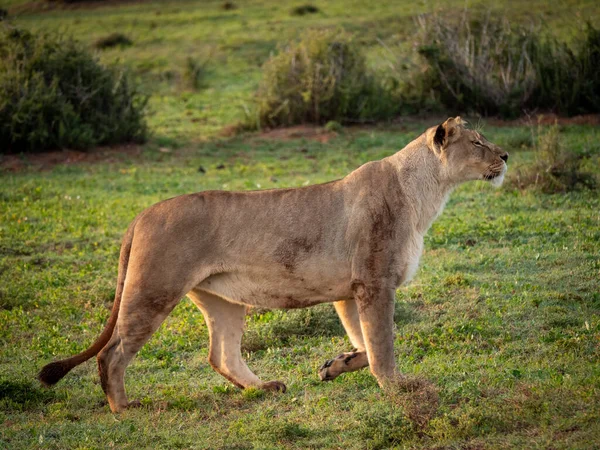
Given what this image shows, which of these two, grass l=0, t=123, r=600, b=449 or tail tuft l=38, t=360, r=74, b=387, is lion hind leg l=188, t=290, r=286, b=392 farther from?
tail tuft l=38, t=360, r=74, b=387

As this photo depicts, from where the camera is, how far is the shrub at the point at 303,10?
30.6 metres

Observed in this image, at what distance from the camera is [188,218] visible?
6188 millimetres

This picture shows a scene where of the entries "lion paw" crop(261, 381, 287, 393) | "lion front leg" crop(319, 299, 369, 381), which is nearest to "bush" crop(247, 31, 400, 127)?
"lion paw" crop(261, 381, 287, 393)

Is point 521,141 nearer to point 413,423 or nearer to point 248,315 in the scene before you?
point 248,315

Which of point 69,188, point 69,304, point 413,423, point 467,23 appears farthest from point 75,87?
point 413,423

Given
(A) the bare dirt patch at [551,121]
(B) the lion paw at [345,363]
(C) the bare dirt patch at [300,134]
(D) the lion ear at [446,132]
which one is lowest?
(C) the bare dirt patch at [300,134]

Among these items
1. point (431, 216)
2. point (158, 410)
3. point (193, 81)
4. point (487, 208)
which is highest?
point (431, 216)

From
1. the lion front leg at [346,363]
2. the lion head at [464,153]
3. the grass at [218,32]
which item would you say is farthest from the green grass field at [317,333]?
the grass at [218,32]

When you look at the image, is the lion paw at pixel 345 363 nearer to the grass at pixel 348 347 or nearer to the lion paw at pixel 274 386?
the grass at pixel 348 347

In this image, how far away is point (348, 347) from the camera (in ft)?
23.7

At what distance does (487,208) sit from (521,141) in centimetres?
439

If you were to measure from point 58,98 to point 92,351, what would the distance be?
1212 centimetres

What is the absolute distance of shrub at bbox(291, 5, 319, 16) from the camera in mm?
30620

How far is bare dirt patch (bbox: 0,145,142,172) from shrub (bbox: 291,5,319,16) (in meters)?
14.4
